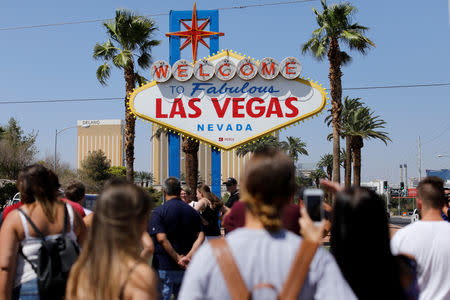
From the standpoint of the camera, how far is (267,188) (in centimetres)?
199

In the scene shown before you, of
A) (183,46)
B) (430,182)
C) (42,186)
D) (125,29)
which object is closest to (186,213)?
(42,186)

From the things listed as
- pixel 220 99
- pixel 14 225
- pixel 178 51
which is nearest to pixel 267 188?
pixel 14 225

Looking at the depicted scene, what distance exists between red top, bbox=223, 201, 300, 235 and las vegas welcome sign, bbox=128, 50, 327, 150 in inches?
371

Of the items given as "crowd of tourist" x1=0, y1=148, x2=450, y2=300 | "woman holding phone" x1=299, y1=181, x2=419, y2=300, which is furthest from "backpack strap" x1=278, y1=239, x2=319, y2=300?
"woman holding phone" x1=299, y1=181, x2=419, y2=300

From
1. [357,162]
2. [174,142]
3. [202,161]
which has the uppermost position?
[202,161]

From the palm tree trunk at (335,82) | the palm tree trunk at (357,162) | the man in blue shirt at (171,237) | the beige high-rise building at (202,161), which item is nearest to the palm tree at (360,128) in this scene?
the palm tree trunk at (357,162)

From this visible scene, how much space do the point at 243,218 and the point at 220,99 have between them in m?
10.00

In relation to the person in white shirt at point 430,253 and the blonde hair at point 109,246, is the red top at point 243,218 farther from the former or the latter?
the blonde hair at point 109,246

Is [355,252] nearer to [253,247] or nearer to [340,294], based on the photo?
[340,294]

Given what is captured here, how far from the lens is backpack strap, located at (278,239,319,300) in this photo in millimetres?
1928

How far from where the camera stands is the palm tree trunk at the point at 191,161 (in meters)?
17.3

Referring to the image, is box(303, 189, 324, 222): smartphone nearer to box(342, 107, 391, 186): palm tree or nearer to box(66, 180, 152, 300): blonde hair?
box(66, 180, 152, 300): blonde hair

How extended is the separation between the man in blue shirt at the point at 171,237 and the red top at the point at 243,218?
1257mm

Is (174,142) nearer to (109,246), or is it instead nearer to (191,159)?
(191,159)
